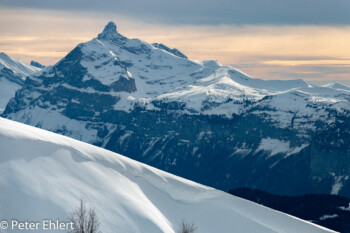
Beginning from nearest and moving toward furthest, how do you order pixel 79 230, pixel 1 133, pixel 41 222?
pixel 79 230 → pixel 41 222 → pixel 1 133

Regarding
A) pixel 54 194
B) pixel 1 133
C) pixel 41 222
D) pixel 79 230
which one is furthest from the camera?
pixel 1 133

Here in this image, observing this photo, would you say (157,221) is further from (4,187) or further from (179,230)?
(4,187)

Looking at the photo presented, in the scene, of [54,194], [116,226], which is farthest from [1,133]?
[116,226]

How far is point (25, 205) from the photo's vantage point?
556 ft

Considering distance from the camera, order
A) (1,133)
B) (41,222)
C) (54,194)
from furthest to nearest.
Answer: (1,133), (54,194), (41,222)

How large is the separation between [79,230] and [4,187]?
28.2m

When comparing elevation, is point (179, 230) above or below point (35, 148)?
below

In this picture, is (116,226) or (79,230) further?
(116,226)

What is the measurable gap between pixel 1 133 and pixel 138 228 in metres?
38.3

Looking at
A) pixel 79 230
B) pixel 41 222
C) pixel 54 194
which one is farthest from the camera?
pixel 54 194

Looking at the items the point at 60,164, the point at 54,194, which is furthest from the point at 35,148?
the point at 54,194

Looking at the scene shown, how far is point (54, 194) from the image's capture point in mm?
180000

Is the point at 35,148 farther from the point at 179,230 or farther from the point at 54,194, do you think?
the point at 179,230

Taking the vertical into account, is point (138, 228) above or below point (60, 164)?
below
